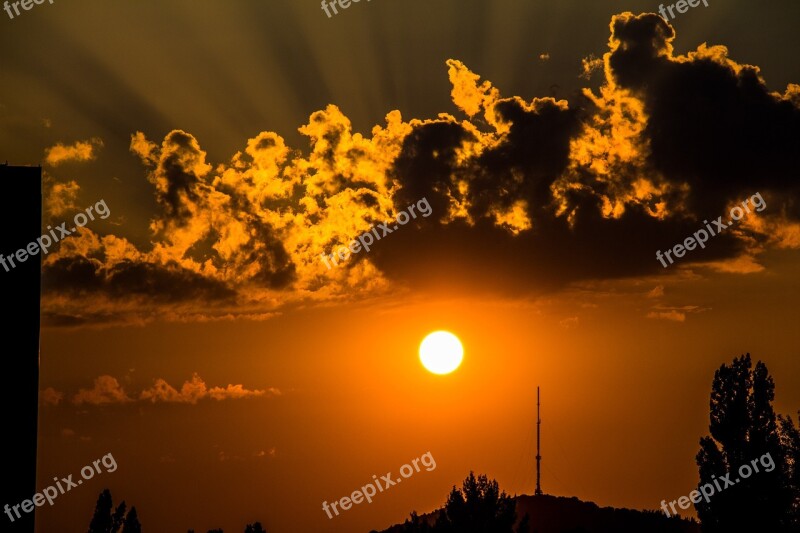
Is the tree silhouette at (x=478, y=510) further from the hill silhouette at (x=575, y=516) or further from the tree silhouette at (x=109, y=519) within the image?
the hill silhouette at (x=575, y=516)

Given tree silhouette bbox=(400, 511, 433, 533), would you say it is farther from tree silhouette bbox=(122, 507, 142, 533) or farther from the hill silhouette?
the hill silhouette

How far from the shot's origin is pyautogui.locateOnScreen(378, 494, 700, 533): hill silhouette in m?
180

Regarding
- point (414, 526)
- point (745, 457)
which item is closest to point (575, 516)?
point (414, 526)

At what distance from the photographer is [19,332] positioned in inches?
2630

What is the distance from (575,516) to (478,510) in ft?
310

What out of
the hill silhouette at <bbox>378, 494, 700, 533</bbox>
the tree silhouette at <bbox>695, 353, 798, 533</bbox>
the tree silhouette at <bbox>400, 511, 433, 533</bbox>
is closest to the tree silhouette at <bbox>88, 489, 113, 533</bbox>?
the tree silhouette at <bbox>400, 511, 433, 533</bbox>

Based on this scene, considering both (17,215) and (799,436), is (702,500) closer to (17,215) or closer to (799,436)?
(799,436)

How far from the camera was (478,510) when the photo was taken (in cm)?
9588

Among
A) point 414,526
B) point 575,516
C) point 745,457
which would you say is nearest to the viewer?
point 745,457

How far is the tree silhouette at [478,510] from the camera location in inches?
3748

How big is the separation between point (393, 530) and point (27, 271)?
13290 centimetres

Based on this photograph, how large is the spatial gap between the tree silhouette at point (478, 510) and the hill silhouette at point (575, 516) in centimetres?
8115

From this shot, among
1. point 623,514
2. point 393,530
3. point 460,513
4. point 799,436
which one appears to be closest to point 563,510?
point 623,514

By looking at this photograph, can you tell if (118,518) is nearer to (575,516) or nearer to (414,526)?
(414,526)
